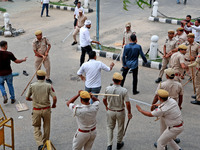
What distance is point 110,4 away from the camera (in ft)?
59.1

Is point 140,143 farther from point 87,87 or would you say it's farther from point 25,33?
point 25,33

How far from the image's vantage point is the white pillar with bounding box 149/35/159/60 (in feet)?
31.9

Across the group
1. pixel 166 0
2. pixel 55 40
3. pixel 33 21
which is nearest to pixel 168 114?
pixel 55 40

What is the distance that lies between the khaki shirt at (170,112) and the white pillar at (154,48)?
5.08 metres

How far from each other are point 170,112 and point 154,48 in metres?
5.18

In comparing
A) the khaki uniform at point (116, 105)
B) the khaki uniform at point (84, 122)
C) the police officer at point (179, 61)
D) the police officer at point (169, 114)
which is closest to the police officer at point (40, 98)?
the khaki uniform at point (84, 122)

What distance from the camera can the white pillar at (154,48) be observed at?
383 inches

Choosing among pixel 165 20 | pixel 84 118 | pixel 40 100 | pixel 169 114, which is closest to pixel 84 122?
pixel 84 118

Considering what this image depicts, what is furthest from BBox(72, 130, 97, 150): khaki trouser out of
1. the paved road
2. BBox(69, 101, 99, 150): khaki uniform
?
the paved road

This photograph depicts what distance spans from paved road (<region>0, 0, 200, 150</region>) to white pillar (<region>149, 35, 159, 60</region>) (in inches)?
26.0

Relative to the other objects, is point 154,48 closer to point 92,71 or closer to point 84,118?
point 92,71

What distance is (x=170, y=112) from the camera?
4855mm

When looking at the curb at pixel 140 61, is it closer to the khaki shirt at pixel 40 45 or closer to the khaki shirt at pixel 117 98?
the khaki shirt at pixel 40 45

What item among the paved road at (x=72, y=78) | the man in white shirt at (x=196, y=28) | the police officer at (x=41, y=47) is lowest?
the paved road at (x=72, y=78)
